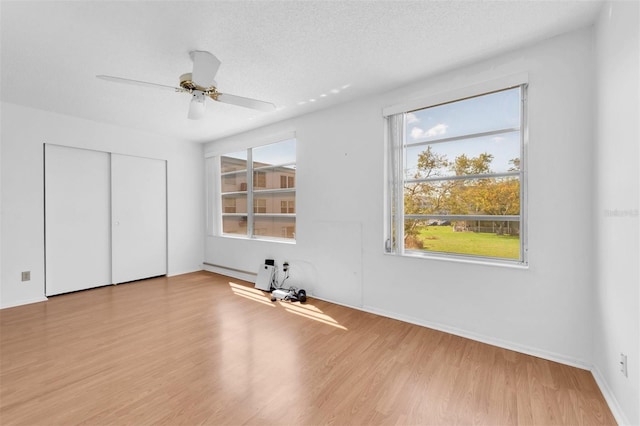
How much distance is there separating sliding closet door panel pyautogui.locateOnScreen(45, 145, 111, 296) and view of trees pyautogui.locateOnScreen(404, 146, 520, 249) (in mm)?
4645

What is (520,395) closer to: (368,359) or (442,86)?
(368,359)

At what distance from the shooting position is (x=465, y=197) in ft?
9.07

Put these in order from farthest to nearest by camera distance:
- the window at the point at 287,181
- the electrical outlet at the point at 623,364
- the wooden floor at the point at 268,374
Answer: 1. the window at the point at 287,181
2. the wooden floor at the point at 268,374
3. the electrical outlet at the point at 623,364

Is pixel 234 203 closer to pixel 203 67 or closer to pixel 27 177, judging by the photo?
pixel 27 177

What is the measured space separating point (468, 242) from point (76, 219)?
17.5ft

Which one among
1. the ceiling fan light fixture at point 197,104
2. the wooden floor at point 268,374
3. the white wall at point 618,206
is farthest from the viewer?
the ceiling fan light fixture at point 197,104

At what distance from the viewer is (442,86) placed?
2.76 metres

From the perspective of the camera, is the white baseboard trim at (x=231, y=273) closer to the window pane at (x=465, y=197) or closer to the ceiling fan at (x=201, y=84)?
the ceiling fan at (x=201, y=84)

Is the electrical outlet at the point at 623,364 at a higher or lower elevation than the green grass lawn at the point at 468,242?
lower

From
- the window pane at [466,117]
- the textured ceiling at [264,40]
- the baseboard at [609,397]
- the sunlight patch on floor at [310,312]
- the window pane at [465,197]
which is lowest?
the sunlight patch on floor at [310,312]

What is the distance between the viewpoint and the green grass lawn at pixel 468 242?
254cm

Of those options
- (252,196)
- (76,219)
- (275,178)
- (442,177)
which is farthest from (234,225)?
(442,177)

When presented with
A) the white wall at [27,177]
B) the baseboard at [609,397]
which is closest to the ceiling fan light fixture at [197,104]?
the white wall at [27,177]

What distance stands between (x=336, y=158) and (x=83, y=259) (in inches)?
163
